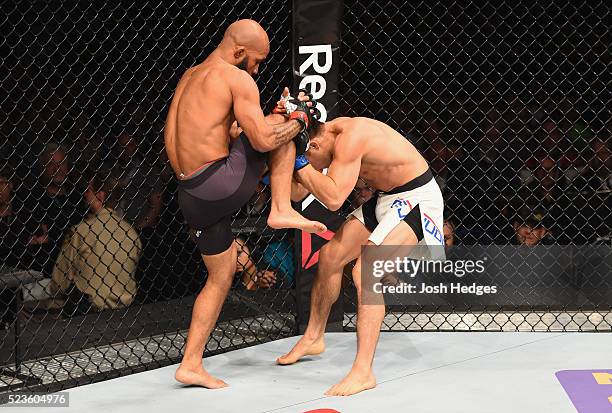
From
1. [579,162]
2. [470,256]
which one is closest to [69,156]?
[470,256]

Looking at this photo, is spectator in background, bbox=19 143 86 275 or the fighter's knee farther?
spectator in background, bbox=19 143 86 275

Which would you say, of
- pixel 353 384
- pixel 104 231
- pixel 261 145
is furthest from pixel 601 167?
pixel 104 231

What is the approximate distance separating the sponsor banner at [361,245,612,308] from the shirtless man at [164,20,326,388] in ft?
4.42

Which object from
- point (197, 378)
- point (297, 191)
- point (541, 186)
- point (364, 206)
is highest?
point (541, 186)

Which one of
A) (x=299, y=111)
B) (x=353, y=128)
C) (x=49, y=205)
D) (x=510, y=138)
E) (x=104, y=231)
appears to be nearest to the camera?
(x=299, y=111)

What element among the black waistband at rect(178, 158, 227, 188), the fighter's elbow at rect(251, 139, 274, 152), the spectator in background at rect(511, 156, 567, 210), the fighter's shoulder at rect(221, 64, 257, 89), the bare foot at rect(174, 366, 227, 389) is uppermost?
the spectator in background at rect(511, 156, 567, 210)

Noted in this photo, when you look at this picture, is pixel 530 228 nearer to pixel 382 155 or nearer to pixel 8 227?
pixel 382 155

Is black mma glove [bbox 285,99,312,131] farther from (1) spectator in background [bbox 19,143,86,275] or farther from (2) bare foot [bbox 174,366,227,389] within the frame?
(1) spectator in background [bbox 19,143,86,275]

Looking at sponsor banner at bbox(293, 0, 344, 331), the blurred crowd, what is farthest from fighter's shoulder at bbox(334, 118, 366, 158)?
the blurred crowd

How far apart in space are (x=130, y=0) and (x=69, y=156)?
916 millimetres

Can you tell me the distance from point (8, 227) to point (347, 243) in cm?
142

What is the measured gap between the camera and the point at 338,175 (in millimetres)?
3125

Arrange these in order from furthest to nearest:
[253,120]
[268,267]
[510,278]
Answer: [510,278] → [268,267] → [253,120]

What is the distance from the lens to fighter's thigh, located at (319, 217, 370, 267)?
3441 millimetres
